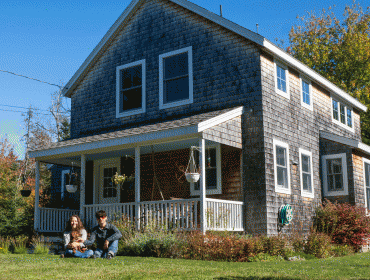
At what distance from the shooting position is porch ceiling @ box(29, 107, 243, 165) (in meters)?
12.5

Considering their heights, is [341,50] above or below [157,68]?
→ above

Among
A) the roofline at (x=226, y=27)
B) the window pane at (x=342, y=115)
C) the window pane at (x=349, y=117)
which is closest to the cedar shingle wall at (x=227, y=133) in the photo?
the roofline at (x=226, y=27)

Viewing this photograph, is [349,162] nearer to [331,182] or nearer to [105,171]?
[331,182]

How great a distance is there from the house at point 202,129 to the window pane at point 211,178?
32 mm

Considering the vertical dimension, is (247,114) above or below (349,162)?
above

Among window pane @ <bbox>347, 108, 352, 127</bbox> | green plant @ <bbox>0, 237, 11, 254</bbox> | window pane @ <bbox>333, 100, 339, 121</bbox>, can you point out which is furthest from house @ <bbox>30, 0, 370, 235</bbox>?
window pane @ <bbox>347, 108, 352, 127</bbox>

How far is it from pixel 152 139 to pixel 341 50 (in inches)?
860

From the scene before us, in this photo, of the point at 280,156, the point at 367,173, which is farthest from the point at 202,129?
the point at 367,173

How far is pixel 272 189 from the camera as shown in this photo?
45.7ft

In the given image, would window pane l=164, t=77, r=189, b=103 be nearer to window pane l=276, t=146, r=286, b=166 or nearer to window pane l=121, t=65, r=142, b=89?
window pane l=121, t=65, r=142, b=89

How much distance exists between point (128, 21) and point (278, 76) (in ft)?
20.1

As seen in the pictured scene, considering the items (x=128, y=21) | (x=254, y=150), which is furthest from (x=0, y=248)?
(x=128, y=21)

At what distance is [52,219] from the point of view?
648 inches

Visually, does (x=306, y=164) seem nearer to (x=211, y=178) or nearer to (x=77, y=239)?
(x=211, y=178)
